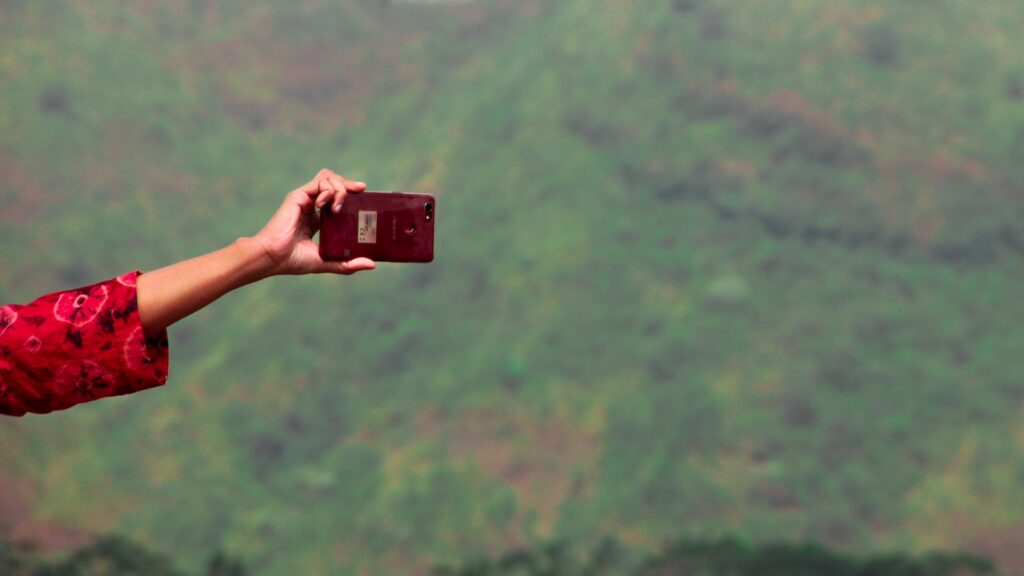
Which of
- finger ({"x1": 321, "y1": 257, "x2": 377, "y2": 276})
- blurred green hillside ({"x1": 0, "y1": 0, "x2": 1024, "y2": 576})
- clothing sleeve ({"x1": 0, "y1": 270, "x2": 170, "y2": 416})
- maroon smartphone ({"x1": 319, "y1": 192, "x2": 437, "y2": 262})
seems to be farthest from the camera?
blurred green hillside ({"x1": 0, "y1": 0, "x2": 1024, "y2": 576})

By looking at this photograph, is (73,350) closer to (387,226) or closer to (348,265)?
(348,265)

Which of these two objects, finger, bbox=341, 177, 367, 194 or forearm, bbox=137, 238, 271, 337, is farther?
finger, bbox=341, 177, 367, 194

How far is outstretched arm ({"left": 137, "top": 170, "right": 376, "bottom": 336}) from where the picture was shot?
747mm

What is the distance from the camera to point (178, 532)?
3.70 m

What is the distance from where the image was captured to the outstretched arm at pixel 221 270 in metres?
0.75

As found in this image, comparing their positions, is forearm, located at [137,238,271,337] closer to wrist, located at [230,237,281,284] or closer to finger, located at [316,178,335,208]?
wrist, located at [230,237,281,284]

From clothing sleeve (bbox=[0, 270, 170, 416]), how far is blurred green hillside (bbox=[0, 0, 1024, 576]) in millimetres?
2989

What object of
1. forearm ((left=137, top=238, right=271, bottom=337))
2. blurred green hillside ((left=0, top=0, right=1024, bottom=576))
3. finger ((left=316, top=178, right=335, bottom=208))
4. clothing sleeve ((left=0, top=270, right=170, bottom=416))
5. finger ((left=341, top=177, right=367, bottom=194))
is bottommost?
clothing sleeve ((left=0, top=270, right=170, bottom=416))

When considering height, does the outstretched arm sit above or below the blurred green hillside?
below

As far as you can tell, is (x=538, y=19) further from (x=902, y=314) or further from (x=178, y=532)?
(x=178, y=532)

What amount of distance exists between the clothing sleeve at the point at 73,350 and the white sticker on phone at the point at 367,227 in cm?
27

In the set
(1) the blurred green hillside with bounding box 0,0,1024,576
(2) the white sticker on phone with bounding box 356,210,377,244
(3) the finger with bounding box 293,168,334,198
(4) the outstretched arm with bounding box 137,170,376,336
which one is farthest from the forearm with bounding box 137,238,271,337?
(1) the blurred green hillside with bounding box 0,0,1024,576

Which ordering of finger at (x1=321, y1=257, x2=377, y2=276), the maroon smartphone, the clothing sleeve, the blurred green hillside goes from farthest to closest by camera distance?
1. the blurred green hillside
2. the maroon smartphone
3. finger at (x1=321, y1=257, x2=377, y2=276)
4. the clothing sleeve

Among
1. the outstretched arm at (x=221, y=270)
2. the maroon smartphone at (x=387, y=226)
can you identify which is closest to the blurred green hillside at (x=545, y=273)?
the maroon smartphone at (x=387, y=226)
